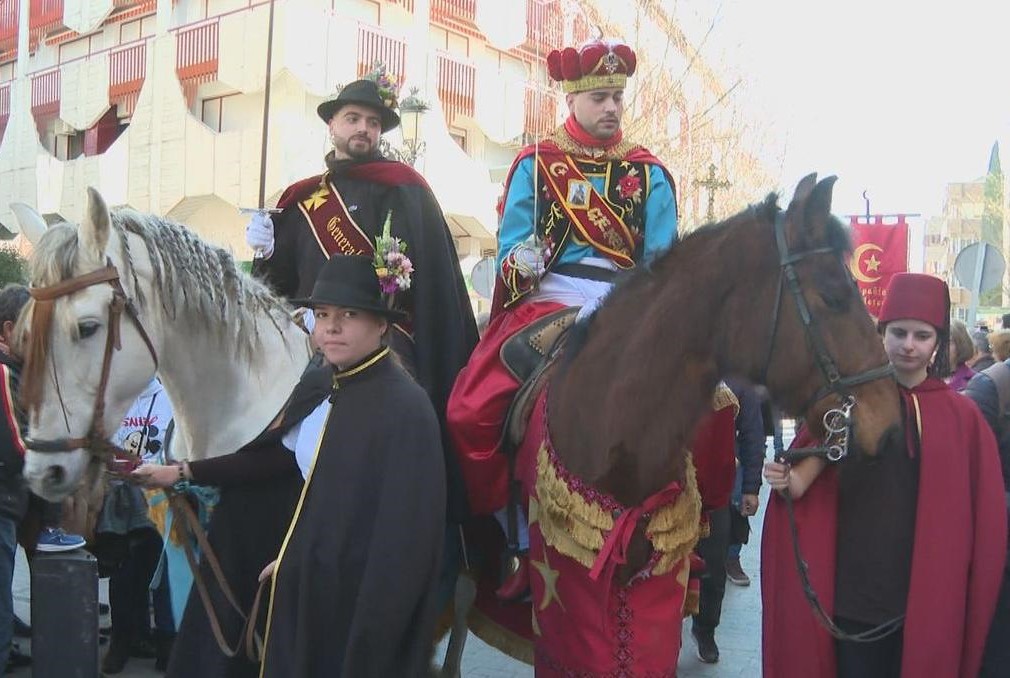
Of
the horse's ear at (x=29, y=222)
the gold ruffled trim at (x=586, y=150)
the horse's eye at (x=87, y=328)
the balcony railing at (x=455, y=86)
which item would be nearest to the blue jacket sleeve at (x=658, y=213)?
the gold ruffled trim at (x=586, y=150)

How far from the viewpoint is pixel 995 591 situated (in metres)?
3.03

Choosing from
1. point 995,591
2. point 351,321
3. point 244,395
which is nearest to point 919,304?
point 995,591

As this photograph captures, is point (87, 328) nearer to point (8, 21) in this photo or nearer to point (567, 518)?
point (567, 518)

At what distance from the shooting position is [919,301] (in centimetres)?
312

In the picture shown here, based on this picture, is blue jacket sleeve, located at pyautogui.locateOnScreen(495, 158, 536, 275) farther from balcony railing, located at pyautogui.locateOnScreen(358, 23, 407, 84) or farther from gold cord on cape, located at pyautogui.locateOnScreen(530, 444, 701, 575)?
balcony railing, located at pyautogui.locateOnScreen(358, 23, 407, 84)

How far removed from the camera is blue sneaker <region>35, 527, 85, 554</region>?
4.62 metres

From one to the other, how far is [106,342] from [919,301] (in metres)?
2.70

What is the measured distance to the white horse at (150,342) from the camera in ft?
9.57

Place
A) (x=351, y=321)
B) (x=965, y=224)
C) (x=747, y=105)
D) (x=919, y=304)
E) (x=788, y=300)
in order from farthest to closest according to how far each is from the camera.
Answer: (x=965, y=224), (x=747, y=105), (x=919, y=304), (x=351, y=321), (x=788, y=300)

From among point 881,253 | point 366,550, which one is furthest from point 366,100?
point 881,253

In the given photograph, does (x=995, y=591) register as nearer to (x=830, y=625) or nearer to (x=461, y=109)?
(x=830, y=625)

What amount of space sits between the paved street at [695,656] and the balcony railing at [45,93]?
749 inches

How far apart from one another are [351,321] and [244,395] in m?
0.73

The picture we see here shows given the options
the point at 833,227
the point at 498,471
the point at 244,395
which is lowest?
the point at 498,471
